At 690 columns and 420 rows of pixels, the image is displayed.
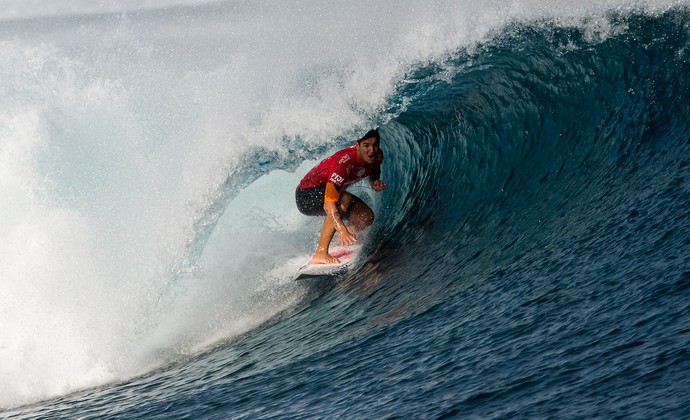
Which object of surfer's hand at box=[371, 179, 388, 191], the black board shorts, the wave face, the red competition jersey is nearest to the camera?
the wave face

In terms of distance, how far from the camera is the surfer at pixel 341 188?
874cm

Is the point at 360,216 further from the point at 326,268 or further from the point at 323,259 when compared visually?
the point at 326,268

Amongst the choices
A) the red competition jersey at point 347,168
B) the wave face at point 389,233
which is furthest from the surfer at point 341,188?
the wave face at point 389,233

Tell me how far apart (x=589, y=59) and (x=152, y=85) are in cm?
863

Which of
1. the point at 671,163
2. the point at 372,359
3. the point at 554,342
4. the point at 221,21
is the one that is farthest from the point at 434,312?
the point at 221,21

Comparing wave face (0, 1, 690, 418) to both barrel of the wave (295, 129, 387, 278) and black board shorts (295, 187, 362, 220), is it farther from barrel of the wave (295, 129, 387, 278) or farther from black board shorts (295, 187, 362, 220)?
black board shorts (295, 187, 362, 220)

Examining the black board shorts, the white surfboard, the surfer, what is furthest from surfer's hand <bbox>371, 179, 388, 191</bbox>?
the white surfboard

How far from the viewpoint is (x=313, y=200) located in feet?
31.1

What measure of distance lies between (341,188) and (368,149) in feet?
1.56

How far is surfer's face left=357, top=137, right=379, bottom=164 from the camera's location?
A: 8.73 m

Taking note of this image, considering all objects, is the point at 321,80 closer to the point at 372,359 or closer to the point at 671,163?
the point at 671,163

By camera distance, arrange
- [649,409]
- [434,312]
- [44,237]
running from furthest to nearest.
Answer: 1. [44,237]
2. [434,312]
3. [649,409]

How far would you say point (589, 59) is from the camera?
960 centimetres

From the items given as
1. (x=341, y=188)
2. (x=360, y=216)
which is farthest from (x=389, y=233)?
(x=341, y=188)
